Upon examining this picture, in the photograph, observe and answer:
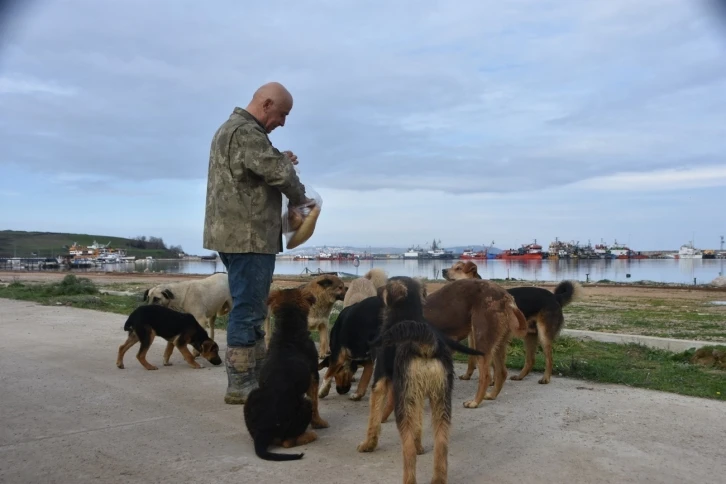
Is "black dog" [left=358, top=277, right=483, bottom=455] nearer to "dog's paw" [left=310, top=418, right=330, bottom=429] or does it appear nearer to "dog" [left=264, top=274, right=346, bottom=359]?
"dog's paw" [left=310, top=418, right=330, bottom=429]

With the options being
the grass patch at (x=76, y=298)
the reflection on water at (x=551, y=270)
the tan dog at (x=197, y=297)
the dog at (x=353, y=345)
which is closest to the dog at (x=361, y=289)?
the dog at (x=353, y=345)

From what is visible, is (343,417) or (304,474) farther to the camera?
(343,417)

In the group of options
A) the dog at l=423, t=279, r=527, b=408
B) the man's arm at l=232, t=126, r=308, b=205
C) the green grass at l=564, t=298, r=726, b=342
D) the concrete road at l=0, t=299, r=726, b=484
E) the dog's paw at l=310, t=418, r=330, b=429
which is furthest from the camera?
the green grass at l=564, t=298, r=726, b=342

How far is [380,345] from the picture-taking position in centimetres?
421

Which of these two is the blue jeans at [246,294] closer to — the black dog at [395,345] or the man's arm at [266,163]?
the man's arm at [266,163]

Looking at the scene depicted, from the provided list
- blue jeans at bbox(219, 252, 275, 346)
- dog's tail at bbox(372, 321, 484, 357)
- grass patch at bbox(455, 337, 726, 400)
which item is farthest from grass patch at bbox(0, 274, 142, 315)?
dog's tail at bbox(372, 321, 484, 357)

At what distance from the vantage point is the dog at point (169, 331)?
286 inches

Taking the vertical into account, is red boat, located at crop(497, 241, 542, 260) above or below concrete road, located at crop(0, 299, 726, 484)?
above

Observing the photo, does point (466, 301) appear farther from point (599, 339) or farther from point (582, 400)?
point (599, 339)

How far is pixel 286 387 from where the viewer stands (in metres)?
4.27

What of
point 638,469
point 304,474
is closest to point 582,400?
point 638,469

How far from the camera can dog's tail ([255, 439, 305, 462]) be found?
3.78 meters

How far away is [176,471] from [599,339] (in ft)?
24.4

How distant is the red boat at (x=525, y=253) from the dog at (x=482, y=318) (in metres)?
98.6
